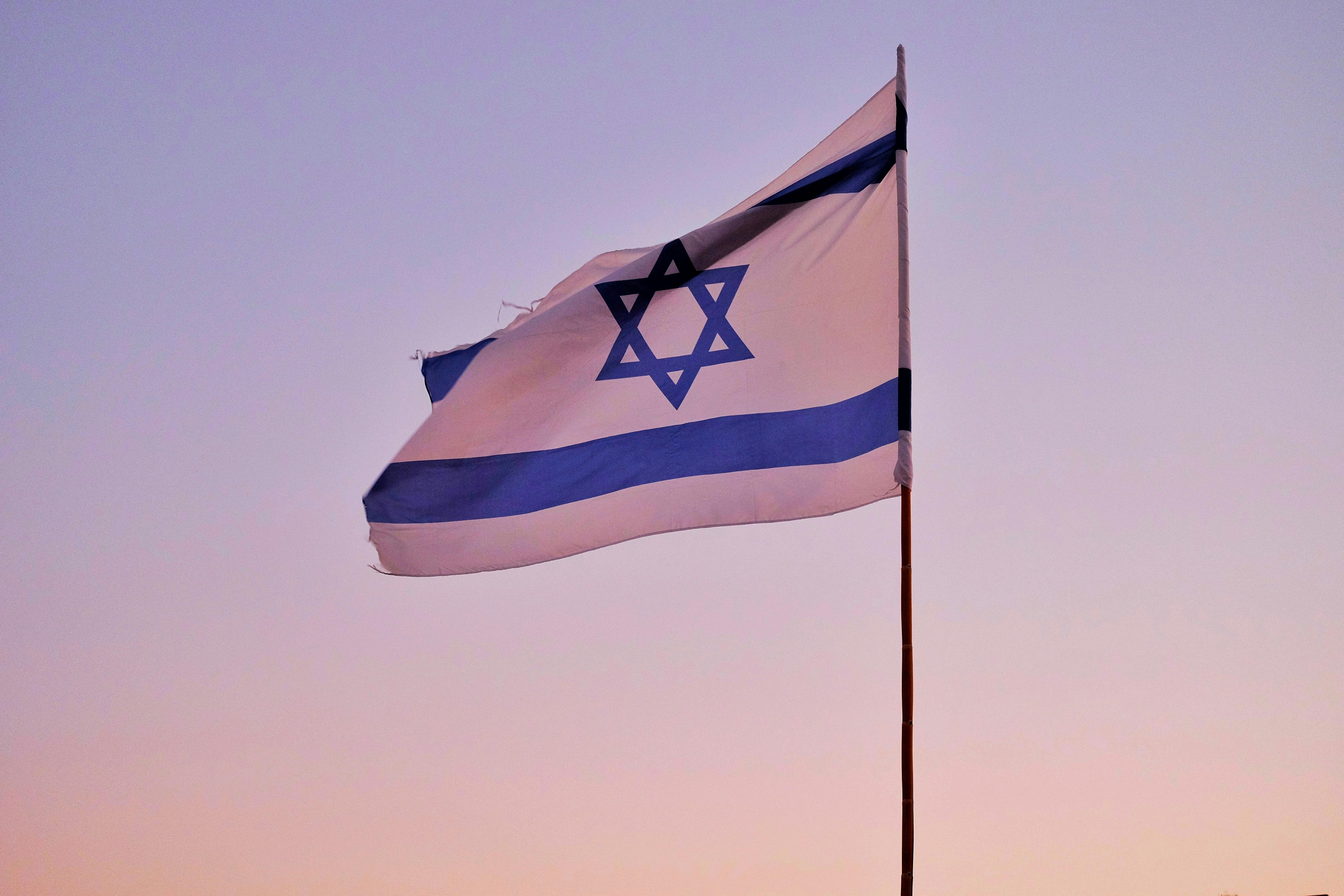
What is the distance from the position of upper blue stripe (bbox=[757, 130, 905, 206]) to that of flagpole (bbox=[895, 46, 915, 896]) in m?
0.18

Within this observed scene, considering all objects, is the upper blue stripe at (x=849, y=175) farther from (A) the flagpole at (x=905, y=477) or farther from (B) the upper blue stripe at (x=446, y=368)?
(B) the upper blue stripe at (x=446, y=368)

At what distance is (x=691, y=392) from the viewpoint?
31.3ft

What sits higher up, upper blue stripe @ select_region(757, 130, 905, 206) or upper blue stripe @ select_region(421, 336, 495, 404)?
upper blue stripe @ select_region(757, 130, 905, 206)

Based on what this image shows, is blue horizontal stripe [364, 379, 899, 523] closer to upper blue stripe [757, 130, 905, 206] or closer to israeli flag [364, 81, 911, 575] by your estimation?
israeli flag [364, 81, 911, 575]

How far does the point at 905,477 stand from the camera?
796 centimetres

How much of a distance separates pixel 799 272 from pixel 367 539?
13.8 feet

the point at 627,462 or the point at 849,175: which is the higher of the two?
the point at 849,175

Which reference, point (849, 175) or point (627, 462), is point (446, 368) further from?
point (849, 175)

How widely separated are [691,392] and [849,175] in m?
2.03

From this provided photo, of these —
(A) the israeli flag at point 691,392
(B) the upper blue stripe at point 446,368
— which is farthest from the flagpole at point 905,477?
(B) the upper blue stripe at point 446,368

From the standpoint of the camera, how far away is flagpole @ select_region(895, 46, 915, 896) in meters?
7.32

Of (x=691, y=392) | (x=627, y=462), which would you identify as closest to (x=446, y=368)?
(x=627, y=462)

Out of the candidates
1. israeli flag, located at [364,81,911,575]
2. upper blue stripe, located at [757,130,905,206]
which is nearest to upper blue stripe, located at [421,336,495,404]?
israeli flag, located at [364,81,911,575]

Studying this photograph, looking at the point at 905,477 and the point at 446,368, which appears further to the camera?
the point at 446,368
